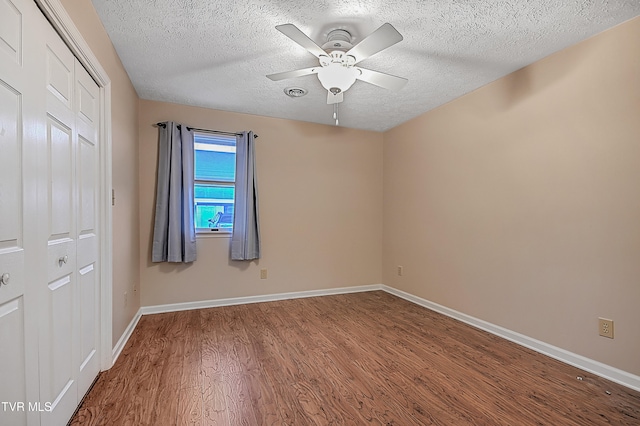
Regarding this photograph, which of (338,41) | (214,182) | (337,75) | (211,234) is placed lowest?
(211,234)

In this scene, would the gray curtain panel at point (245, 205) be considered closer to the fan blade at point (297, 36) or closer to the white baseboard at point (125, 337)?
the white baseboard at point (125, 337)

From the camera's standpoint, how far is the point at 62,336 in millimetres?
1451

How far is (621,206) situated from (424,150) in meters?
1.99

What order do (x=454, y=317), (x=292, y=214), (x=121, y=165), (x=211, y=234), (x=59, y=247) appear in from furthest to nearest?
(x=292, y=214), (x=211, y=234), (x=454, y=317), (x=121, y=165), (x=59, y=247)

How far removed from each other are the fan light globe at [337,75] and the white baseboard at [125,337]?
2540 millimetres

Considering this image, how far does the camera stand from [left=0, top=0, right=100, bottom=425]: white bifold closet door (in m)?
1.05

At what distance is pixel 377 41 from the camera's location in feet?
5.74

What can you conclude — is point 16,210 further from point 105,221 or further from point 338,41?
point 338,41

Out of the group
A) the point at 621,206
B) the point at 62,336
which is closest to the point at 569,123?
the point at 621,206

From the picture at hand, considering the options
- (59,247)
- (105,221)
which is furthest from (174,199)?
(59,247)

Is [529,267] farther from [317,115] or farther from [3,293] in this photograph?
[3,293]

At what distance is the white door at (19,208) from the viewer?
1019 millimetres

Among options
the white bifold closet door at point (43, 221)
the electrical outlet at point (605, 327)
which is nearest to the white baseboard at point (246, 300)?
the white bifold closet door at point (43, 221)

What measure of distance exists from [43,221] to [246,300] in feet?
8.70
